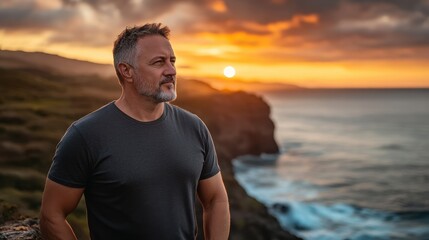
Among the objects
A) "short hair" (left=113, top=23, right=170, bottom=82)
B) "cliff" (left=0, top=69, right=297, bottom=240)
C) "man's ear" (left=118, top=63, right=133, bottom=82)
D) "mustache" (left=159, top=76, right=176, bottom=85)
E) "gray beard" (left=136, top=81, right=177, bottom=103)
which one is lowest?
"cliff" (left=0, top=69, right=297, bottom=240)

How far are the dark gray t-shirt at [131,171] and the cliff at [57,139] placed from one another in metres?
2.35

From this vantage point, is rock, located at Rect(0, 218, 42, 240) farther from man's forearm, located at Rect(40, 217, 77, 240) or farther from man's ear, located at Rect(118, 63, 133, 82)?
man's ear, located at Rect(118, 63, 133, 82)

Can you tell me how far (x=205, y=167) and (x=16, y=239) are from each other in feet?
8.71

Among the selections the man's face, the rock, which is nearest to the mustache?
the man's face

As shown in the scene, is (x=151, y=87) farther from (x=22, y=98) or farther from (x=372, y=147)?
(x=372, y=147)

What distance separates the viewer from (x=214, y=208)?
4.49 meters

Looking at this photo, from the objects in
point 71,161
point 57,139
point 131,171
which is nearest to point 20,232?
point 71,161

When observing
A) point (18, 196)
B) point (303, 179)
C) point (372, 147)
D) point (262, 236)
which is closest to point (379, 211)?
point (303, 179)

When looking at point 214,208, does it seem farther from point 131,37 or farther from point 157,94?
point 131,37

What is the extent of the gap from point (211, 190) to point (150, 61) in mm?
1264

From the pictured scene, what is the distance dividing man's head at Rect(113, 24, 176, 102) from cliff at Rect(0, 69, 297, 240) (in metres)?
2.81

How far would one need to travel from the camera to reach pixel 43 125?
3681cm

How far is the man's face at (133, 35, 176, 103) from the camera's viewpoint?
13.3 feet

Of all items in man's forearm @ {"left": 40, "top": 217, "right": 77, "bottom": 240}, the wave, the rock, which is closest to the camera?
man's forearm @ {"left": 40, "top": 217, "right": 77, "bottom": 240}
